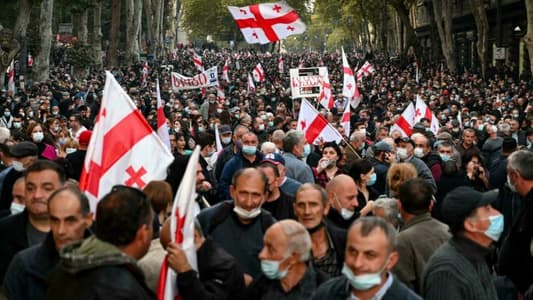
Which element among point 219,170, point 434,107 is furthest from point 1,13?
point 219,170

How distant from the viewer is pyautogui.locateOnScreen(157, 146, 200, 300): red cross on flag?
14.8 ft

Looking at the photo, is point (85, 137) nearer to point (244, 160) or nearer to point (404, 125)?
point (244, 160)

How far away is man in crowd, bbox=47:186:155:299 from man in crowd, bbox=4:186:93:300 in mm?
449

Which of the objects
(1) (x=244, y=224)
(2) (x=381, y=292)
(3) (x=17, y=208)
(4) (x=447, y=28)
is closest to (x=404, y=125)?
(1) (x=244, y=224)

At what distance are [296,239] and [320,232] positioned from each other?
1011 millimetres

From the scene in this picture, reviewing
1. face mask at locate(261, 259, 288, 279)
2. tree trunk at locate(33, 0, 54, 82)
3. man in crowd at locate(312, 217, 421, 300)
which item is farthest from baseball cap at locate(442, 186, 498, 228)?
tree trunk at locate(33, 0, 54, 82)

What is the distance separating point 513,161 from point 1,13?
36841 mm

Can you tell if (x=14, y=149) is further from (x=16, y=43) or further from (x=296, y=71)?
(x=16, y=43)

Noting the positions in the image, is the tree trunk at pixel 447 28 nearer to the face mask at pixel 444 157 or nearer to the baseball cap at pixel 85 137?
the face mask at pixel 444 157

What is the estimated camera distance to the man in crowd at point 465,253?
4.66 meters

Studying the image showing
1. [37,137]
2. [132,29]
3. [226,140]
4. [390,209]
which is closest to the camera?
[390,209]

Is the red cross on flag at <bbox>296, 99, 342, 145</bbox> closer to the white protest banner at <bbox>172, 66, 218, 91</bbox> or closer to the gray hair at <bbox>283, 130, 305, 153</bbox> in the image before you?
the gray hair at <bbox>283, 130, 305, 153</bbox>

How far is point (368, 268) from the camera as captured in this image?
13.9 ft

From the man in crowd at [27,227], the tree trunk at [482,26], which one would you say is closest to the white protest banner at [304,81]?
the man in crowd at [27,227]
